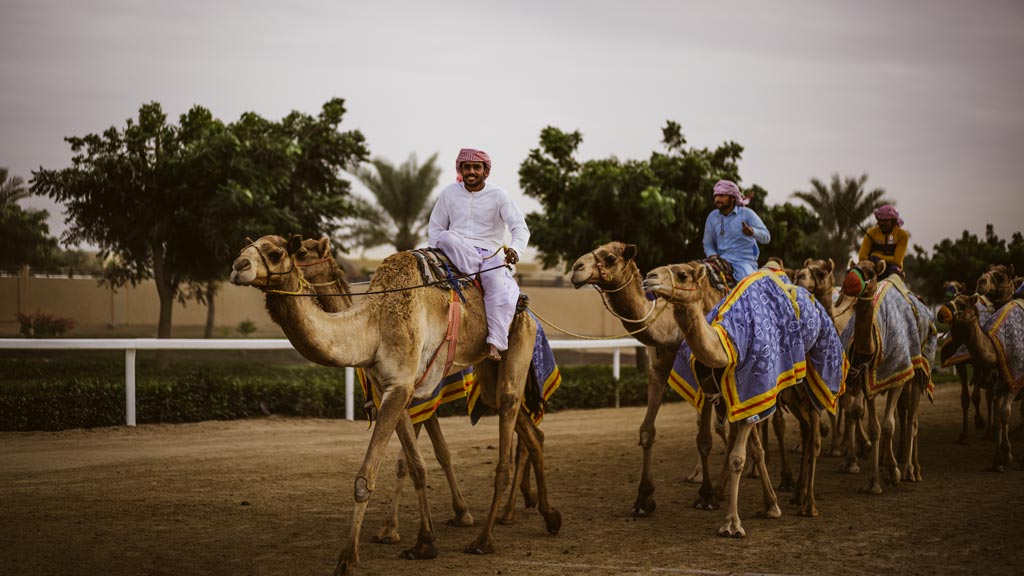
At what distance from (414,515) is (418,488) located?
1537 millimetres

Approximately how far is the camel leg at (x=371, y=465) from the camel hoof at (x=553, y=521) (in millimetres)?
1806

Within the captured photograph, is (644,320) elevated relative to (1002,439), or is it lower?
elevated

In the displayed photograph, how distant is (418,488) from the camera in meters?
7.38

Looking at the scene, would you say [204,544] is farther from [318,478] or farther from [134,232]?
[134,232]

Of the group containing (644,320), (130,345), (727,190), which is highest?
(727,190)

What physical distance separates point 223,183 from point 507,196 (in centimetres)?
1377

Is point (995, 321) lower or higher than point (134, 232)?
lower

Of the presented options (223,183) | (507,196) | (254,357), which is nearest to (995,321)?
(507,196)

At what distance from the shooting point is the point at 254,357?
108 ft

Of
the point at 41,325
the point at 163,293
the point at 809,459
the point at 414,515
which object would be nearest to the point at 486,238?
the point at 414,515

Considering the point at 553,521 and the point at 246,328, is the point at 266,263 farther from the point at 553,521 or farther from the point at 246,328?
the point at 246,328

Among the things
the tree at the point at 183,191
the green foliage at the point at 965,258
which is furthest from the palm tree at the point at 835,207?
the tree at the point at 183,191

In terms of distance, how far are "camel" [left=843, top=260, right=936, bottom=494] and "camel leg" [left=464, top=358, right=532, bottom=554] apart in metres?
3.43

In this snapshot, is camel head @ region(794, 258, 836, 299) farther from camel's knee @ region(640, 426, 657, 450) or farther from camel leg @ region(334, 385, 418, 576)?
camel leg @ region(334, 385, 418, 576)
